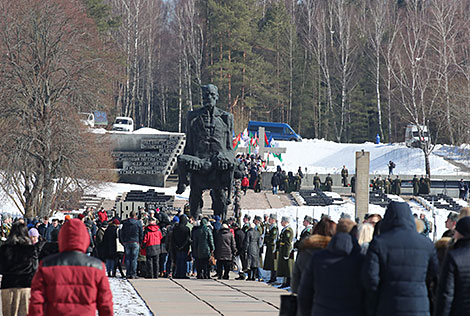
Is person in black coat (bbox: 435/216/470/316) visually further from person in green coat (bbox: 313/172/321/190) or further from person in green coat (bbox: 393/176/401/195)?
person in green coat (bbox: 313/172/321/190)

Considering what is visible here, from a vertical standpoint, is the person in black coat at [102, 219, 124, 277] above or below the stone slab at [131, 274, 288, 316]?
above

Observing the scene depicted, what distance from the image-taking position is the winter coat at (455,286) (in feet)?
20.1

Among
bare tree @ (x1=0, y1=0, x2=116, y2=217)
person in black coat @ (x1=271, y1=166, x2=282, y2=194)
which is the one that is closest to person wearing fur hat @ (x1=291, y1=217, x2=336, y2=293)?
bare tree @ (x1=0, y1=0, x2=116, y2=217)

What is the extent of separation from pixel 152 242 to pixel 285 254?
2529mm

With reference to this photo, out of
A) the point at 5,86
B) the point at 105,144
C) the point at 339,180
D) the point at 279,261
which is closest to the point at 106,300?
the point at 279,261

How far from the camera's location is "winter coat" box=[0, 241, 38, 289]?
8.43 m

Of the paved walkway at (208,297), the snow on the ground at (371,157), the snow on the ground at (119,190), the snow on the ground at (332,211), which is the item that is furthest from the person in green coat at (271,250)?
the snow on the ground at (371,157)

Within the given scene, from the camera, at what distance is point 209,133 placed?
18250 millimetres

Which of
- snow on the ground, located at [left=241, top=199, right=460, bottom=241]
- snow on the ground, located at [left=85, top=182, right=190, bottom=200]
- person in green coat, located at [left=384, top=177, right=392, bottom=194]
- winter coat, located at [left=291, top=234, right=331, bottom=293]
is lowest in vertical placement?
winter coat, located at [left=291, top=234, right=331, bottom=293]

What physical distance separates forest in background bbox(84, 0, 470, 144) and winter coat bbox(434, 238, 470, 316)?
202 ft

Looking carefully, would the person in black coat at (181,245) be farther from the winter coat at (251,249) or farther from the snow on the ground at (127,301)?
the snow on the ground at (127,301)

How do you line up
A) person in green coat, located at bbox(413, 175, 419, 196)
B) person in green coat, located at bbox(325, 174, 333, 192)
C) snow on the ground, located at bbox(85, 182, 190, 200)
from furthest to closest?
person in green coat, located at bbox(325, 174, 333, 192)
person in green coat, located at bbox(413, 175, 419, 196)
snow on the ground, located at bbox(85, 182, 190, 200)

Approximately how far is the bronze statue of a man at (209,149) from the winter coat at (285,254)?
2.56 meters

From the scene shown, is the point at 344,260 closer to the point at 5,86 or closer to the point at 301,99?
the point at 5,86
